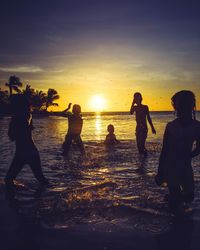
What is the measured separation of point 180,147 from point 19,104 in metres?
3.29

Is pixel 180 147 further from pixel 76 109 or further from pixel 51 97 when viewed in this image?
pixel 51 97

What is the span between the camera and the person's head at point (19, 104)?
19.6 ft

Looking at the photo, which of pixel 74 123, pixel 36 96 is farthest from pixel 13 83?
pixel 74 123

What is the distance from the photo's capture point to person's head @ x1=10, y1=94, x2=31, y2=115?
5.98 m

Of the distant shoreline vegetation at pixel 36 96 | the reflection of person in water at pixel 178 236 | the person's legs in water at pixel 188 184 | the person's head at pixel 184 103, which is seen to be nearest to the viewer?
the reflection of person in water at pixel 178 236

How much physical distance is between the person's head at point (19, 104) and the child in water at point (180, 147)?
299 centimetres

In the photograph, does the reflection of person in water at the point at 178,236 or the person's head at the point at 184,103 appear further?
the person's head at the point at 184,103

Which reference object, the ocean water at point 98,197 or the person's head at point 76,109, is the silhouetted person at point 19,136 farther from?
the person's head at point 76,109

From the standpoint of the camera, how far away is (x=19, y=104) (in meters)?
5.99

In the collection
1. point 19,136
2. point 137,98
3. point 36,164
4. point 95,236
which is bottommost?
point 95,236

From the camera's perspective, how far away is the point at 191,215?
4453mm

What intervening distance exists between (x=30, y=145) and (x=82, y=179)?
1.57 metres

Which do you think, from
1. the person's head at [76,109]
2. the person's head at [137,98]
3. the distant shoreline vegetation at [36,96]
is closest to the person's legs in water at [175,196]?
the person's head at [137,98]

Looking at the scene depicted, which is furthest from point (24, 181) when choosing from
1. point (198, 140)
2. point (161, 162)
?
point (198, 140)
